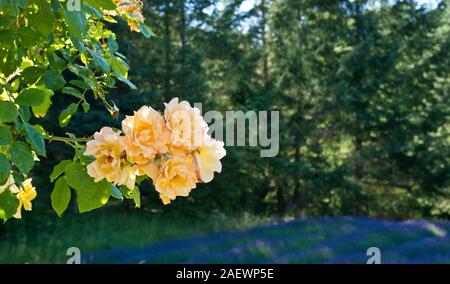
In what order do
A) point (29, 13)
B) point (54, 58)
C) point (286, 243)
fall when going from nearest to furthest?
point (29, 13), point (54, 58), point (286, 243)

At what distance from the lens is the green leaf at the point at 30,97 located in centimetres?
118

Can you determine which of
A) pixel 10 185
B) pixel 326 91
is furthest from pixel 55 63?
pixel 326 91

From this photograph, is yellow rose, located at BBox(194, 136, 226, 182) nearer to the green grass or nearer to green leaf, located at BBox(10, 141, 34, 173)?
green leaf, located at BBox(10, 141, 34, 173)

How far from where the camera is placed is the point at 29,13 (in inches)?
52.6

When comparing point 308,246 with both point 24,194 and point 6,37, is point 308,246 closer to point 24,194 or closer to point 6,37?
point 24,194

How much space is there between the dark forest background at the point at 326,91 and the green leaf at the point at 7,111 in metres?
9.34

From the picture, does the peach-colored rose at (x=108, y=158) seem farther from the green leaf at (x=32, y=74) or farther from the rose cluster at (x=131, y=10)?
the rose cluster at (x=131, y=10)

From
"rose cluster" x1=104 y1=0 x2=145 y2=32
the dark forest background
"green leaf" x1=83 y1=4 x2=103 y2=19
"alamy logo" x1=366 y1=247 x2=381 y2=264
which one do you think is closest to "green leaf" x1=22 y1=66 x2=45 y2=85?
"green leaf" x1=83 y1=4 x2=103 y2=19

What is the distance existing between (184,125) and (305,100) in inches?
446

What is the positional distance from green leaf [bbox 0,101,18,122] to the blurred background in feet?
26.1

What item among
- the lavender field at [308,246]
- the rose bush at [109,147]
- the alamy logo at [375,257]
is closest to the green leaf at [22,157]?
the rose bush at [109,147]
